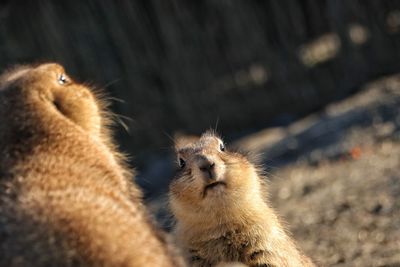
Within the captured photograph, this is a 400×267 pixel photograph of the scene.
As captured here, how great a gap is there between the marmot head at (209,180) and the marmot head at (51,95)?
0.94m

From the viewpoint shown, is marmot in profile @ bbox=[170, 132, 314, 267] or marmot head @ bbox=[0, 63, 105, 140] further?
marmot in profile @ bbox=[170, 132, 314, 267]

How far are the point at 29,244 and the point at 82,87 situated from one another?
1724mm

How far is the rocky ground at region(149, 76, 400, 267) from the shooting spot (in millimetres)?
8219

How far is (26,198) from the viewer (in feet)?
13.0

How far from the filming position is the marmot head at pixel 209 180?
6059 mm

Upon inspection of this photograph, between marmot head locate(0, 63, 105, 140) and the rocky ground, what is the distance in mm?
3196

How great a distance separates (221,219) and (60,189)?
85.4 inches

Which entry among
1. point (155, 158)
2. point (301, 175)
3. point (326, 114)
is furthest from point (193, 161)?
point (155, 158)

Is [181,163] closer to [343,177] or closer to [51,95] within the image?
[51,95]

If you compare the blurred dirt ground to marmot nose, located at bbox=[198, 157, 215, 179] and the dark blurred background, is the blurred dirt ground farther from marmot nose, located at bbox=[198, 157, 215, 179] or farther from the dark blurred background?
the dark blurred background

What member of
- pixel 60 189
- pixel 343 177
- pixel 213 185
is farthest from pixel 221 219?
pixel 343 177

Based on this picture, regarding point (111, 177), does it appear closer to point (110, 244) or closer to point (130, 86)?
point (110, 244)

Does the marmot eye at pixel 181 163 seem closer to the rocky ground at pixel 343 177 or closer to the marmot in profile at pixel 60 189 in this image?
the marmot in profile at pixel 60 189

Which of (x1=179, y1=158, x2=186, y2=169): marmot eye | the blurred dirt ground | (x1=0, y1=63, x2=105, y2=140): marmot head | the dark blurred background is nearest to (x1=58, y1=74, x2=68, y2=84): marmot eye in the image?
(x1=0, y1=63, x2=105, y2=140): marmot head
